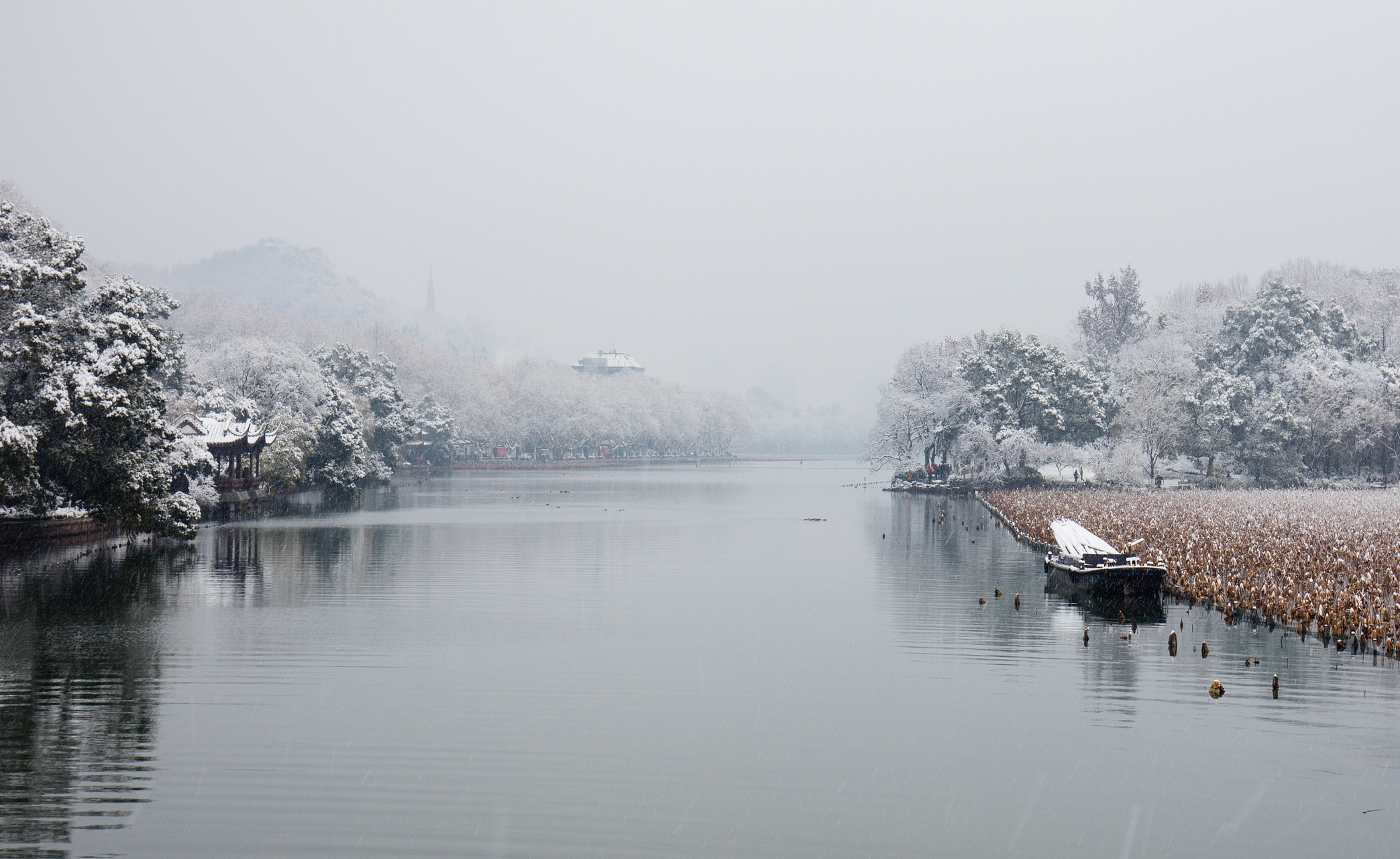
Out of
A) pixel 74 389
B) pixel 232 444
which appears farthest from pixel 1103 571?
pixel 232 444

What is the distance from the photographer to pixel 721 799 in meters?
12.1

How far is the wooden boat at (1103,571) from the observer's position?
25.1m

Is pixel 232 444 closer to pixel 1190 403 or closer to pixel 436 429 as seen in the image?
pixel 1190 403

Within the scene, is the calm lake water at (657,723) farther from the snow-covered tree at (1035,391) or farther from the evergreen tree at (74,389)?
the snow-covered tree at (1035,391)

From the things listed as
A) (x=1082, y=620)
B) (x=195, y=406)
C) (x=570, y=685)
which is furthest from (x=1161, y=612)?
(x=195, y=406)

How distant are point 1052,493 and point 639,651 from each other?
43.8 meters

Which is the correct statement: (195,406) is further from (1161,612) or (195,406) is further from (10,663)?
(1161,612)

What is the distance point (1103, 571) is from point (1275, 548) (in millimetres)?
7203

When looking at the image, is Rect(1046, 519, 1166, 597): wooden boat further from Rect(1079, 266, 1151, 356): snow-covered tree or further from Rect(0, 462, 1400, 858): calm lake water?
Rect(1079, 266, 1151, 356): snow-covered tree

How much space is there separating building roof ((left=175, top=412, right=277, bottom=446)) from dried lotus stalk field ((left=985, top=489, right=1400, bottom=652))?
35984 mm

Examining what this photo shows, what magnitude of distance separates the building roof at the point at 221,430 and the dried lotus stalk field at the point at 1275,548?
1417 inches

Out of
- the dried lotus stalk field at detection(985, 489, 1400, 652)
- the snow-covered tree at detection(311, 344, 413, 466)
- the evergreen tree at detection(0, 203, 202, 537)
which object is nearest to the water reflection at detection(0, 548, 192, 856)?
the evergreen tree at detection(0, 203, 202, 537)

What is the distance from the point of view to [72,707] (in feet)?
50.4

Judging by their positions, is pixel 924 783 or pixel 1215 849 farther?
pixel 924 783
